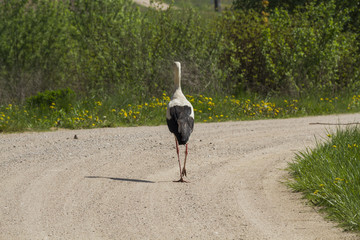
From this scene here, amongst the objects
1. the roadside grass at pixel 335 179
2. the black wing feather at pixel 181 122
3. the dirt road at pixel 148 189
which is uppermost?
the black wing feather at pixel 181 122

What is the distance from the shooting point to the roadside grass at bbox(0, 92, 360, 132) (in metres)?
13.1

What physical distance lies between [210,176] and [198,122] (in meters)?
6.13

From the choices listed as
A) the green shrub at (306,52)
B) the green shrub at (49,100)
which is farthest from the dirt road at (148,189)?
the green shrub at (306,52)

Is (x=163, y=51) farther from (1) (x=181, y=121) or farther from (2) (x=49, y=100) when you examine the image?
(1) (x=181, y=121)

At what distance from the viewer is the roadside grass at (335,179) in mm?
6031

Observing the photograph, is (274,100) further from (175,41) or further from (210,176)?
(210,176)

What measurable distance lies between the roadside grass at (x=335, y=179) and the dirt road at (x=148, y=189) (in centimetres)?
20

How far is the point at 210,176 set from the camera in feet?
27.1

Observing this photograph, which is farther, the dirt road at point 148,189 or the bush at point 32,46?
the bush at point 32,46

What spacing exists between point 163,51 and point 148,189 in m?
10.7

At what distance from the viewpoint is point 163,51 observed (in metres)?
17.6

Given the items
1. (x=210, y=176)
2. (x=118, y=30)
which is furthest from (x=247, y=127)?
(x=118, y=30)

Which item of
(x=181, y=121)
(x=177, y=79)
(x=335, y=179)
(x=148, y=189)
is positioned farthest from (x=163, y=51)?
(x=335, y=179)

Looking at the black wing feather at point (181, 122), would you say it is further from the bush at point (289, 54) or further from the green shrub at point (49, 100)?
the bush at point (289, 54)
